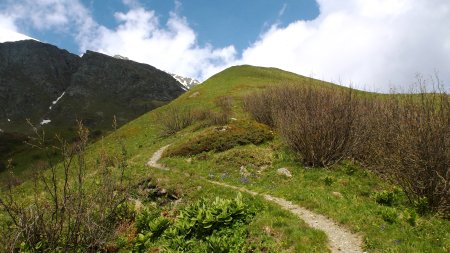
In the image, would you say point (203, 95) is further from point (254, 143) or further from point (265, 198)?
point (265, 198)

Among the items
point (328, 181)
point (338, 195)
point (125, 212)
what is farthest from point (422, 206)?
point (125, 212)

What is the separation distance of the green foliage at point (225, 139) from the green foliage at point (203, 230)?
48.8 feet

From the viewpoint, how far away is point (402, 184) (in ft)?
49.6

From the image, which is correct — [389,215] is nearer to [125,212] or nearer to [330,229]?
[330,229]

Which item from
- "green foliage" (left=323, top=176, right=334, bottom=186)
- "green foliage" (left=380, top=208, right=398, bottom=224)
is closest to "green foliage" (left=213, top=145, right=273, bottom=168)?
"green foliage" (left=323, top=176, right=334, bottom=186)

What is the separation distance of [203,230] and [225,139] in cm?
1736

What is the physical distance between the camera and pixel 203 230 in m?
12.8

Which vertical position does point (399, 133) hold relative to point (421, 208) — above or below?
above

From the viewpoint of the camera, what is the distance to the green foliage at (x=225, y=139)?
2939cm

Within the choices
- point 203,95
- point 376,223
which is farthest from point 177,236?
point 203,95

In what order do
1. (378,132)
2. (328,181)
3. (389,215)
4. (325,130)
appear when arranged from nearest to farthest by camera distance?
(389,215) → (328,181) → (378,132) → (325,130)

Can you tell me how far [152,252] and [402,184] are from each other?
32.9 ft

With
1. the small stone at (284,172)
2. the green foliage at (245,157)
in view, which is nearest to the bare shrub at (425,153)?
the small stone at (284,172)

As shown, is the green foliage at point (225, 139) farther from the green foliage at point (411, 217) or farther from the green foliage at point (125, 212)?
the green foliage at point (411, 217)
